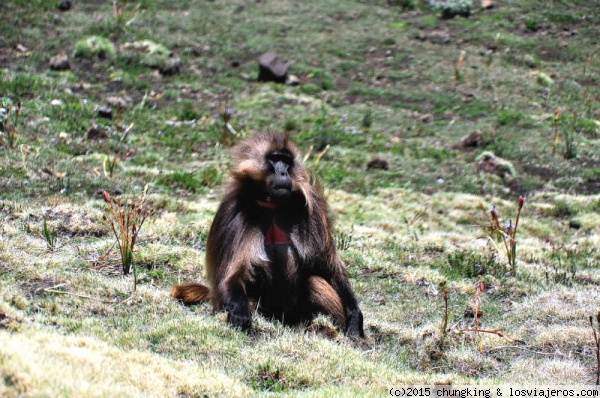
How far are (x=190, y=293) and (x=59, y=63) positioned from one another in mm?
9554

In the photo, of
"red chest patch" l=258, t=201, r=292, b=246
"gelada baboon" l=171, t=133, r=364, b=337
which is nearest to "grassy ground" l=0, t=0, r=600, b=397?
"gelada baboon" l=171, t=133, r=364, b=337

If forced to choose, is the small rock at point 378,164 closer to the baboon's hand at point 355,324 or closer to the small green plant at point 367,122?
the small green plant at point 367,122

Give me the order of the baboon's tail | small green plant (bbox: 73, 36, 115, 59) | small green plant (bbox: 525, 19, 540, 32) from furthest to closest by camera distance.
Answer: small green plant (bbox: 525, 19, 540, 32) < small green plant (bbox: 73, 36, 115, 59) < the baboon's tail

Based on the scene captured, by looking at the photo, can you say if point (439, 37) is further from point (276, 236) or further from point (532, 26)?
point (276, 236)

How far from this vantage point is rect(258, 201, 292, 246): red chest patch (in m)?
5.75

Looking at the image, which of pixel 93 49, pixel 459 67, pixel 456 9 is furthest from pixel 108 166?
pixel 456 9

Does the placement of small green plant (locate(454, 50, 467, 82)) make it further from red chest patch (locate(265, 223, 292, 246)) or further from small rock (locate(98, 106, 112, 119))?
red chest patch (locate(265, 223, 292, 246))

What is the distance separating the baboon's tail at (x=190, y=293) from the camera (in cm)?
596

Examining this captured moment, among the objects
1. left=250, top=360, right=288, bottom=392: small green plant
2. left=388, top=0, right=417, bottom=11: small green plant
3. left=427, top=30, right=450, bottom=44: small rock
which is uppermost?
left=250, top=360, right=288, bottom=392: small green plant

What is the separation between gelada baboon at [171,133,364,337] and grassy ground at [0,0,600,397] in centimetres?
27

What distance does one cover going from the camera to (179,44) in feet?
52.4

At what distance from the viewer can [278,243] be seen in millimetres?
5750

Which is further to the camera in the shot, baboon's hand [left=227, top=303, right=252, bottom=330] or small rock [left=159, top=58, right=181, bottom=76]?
small rock [left=159, top=58, right=181, bottom=76]

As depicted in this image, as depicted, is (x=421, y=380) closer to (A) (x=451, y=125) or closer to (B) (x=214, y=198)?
(B) (x=214, y=198)
